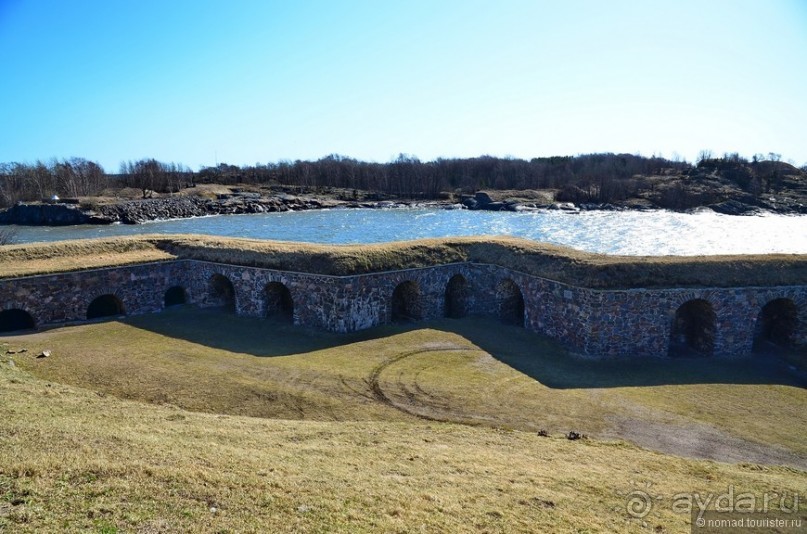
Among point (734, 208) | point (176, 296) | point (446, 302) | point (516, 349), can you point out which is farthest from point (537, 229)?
point (176, 296)

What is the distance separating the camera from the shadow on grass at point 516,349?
52.4 feet

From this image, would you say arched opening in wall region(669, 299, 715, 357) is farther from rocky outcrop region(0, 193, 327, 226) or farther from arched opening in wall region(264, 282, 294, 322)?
rocky outcrop region(0, 193, 327, 226)

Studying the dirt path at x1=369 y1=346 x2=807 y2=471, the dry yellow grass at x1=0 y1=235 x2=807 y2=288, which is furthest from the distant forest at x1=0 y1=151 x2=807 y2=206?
the dirt path at x1=369 y1=346 x2=807 y2=471

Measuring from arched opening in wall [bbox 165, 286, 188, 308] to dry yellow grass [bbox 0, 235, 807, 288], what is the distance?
150 centimetres

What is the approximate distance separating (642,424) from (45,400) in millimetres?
13748

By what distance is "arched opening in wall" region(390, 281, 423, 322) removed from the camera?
20.9 meters

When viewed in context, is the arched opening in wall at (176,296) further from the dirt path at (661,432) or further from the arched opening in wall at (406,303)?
the dirt path at (661,432)

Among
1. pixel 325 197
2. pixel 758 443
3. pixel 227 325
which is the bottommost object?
pixel 758 443

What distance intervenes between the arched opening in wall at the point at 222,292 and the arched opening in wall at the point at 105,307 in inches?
137

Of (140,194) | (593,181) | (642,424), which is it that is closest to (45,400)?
(642,424)

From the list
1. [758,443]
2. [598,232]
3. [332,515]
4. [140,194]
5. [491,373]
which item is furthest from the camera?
[140,194]

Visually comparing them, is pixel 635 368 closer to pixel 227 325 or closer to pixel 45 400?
pixel 227 325

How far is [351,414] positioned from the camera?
1278cm

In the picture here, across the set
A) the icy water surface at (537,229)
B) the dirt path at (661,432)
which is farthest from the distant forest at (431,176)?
the dirt path at (661,432)
